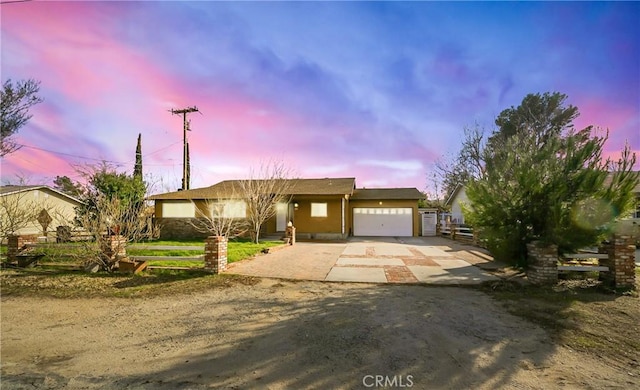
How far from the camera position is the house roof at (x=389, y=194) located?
73.0ft

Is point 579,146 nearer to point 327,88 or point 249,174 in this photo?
point 327,88

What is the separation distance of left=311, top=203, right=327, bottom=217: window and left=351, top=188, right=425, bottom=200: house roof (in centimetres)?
348

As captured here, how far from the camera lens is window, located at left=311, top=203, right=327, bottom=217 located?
20109mm

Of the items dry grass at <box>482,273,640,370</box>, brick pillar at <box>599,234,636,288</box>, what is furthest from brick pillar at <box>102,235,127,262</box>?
brick pillar at <box>599,234,636,288</box>

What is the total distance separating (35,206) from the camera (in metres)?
11.6

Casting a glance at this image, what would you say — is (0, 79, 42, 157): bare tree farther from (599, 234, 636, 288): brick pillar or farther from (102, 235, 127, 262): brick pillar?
(599, 234, 636, 288): brick pillar

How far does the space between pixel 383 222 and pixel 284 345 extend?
19048 mm

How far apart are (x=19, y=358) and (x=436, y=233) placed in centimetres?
2257

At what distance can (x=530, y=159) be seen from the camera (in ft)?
24.5

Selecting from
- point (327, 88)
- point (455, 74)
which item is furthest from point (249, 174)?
point (455, 74)

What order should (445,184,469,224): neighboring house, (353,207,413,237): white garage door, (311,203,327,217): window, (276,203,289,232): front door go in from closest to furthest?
(311,203,327,217): window < (276,203,289,232): front door < (353,207,413,237): white garage door < (445,184,469,224): neighboring house

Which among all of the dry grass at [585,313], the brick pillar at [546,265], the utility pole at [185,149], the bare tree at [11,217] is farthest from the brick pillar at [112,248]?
the utility pole at [185,149]

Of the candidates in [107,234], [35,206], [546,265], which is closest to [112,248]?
[107,234]

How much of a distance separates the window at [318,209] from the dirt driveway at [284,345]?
13.8 m
